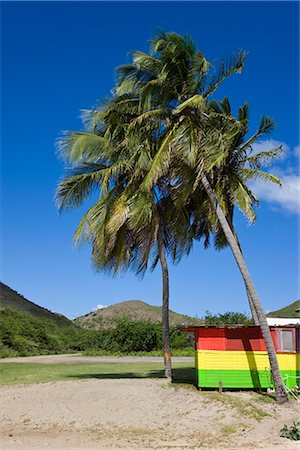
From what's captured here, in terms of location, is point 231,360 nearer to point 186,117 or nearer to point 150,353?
point 186,117

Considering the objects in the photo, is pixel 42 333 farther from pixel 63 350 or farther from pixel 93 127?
pixel 93 127

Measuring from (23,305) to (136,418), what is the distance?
1915 inches

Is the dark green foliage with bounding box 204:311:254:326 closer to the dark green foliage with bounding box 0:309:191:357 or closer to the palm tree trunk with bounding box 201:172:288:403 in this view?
the dark green foliage with bounding box 0:309:191:357

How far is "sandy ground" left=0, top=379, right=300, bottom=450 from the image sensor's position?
12.0m

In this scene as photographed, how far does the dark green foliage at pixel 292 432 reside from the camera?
39.2 feet

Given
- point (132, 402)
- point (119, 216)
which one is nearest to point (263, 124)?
point (119, 216)

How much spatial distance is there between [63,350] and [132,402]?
1287 inches

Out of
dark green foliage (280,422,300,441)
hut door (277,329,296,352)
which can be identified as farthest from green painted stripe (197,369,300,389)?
dark green foliage (280,422,300,441)

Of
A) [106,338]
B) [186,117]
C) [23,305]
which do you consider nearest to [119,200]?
[186,117]

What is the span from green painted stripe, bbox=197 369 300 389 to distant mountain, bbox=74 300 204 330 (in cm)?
5140

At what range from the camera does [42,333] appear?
45.6 meters

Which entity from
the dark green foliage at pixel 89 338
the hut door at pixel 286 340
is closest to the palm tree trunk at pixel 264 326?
the hut door at pixel 286 340

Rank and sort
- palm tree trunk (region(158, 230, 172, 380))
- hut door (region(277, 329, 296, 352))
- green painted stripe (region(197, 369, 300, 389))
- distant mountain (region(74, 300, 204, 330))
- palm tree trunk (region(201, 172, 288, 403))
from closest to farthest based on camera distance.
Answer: palm tree trunk (region(201, 172, 288, 403))
green painted stripe (region(197, 369, 300, 389))
hut door (region(277, 329, 296, 352))
palm tree trunk (region(158, 230, 172, 380))
distant mountain (region(74, 300, 204, 330))

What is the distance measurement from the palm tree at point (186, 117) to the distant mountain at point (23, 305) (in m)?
43.3
